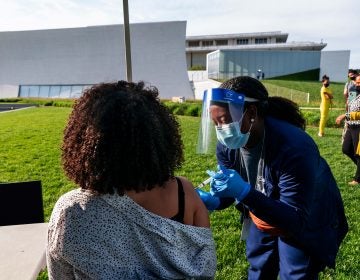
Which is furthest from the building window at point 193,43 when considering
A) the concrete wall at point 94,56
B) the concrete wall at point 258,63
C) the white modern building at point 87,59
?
the concrete wall at point 94,56

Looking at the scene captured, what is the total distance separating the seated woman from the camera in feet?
3.45

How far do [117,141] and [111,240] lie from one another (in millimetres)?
292

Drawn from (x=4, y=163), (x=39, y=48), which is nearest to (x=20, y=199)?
(x=4, y=163)

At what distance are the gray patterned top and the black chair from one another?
4.54 ft

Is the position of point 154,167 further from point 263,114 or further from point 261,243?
point 261,243

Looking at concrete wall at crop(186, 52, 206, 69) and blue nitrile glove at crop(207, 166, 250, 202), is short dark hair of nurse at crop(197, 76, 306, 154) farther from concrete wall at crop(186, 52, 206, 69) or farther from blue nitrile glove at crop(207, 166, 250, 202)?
concrete wall at crop(186, 52, 206, 69)

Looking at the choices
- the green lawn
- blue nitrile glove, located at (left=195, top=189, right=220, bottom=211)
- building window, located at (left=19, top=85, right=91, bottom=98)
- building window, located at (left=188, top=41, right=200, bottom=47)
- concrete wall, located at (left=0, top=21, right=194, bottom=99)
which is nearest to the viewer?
blue nitrile glove, located at (left=195, top=189, right=220, bottom=211)

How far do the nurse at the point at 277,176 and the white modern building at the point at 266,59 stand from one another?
113 feet

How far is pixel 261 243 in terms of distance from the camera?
2045 millimetres

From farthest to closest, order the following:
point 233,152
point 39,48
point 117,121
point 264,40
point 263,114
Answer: point 264,40, point 39,48, point 233,152, point 263,114, point 117,121

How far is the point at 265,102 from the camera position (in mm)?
1789

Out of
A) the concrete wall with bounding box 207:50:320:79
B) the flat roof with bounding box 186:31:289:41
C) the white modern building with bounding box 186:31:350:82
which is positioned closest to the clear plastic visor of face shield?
the white modern building with bounding box 186:31:350:82

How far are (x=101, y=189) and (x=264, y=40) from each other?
6208 centimetres

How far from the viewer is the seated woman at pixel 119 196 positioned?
A: 1.05 m
